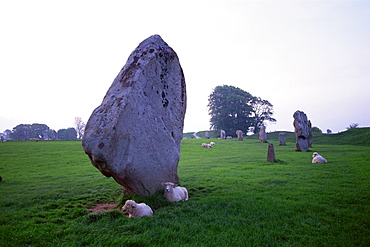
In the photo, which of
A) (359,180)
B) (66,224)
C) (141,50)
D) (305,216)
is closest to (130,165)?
(66,224)

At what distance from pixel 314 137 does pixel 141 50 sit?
40.1 metres

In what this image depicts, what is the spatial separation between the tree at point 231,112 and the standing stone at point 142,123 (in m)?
55.0

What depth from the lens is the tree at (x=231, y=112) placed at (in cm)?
6275

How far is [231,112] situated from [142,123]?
191ft

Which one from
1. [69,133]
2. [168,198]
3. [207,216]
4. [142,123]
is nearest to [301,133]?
[168,198]

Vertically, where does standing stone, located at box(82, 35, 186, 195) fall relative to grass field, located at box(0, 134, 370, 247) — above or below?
above

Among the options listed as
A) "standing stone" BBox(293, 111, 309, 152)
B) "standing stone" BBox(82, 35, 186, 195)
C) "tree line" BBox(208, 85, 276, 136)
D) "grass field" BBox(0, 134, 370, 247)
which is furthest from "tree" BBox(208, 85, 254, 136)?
"standing stone" BBox(82, 35, 186, 195)

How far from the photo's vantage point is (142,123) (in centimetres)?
739

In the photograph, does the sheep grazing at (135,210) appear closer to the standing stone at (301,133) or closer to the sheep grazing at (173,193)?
the sheep grazing at (173,193)

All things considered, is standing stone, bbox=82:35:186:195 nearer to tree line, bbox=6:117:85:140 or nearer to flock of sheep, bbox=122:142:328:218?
flock of sheep, bbox=122:142:328:218

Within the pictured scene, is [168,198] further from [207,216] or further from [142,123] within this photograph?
[142,123]

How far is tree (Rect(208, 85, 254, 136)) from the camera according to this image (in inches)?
2470

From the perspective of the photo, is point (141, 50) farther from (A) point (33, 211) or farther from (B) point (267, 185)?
(B) point (267, 185)

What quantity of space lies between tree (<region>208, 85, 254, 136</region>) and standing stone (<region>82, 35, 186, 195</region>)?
54982 millimetres
